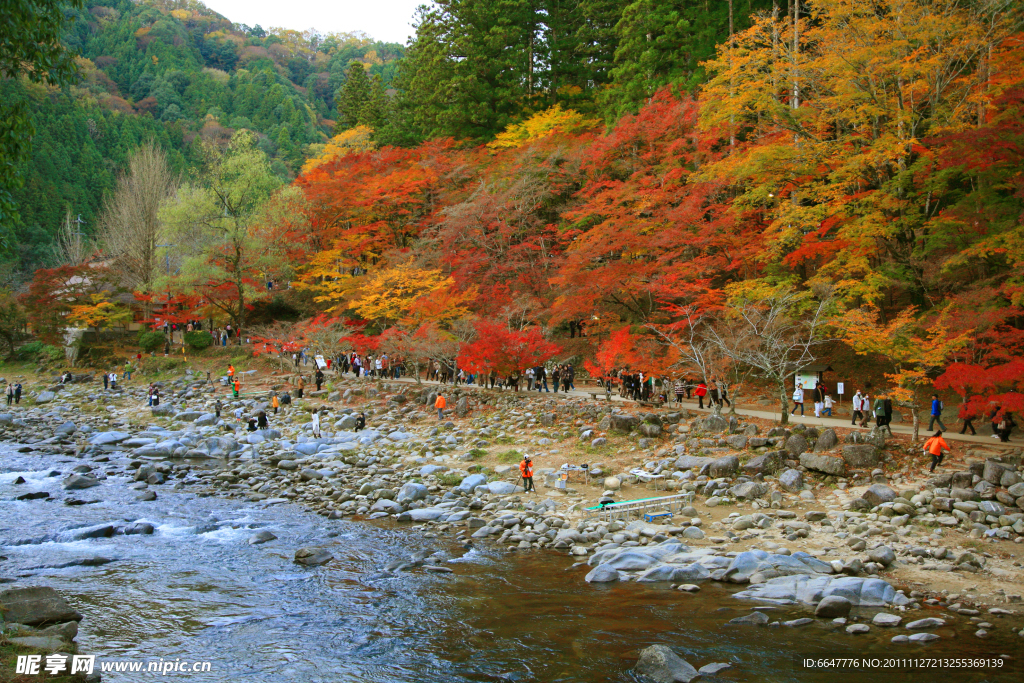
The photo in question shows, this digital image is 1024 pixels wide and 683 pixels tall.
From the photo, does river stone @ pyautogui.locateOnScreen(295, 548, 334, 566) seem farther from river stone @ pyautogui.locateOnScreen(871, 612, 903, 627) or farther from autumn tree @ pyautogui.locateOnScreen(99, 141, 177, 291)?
autumn tree @ pyautogui.locateOnScreen(99, 141, 177, 291)

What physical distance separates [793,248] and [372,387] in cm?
1624

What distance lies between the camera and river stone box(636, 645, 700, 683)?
6.55 meters

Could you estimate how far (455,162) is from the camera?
101 ft

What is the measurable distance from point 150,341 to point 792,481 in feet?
114

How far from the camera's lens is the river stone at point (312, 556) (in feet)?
33.2

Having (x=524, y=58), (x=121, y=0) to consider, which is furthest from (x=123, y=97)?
(x=524, y=58)

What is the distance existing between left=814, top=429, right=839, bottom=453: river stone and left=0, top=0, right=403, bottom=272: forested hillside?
41602 millimetres

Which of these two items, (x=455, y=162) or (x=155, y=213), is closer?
(x=455, y=162)

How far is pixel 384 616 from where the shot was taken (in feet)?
27.3

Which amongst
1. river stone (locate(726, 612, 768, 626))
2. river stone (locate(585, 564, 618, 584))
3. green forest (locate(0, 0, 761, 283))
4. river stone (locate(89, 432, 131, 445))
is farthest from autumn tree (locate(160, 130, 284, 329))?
river stone (locate(726, 612, 768, 626))

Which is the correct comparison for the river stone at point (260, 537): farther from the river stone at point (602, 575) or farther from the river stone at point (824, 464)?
the river stone at point (824, 464)

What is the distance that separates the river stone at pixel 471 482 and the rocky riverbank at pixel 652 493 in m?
0.10

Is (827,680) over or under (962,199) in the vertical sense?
under

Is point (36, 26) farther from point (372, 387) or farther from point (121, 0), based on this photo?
point (121, 0)
